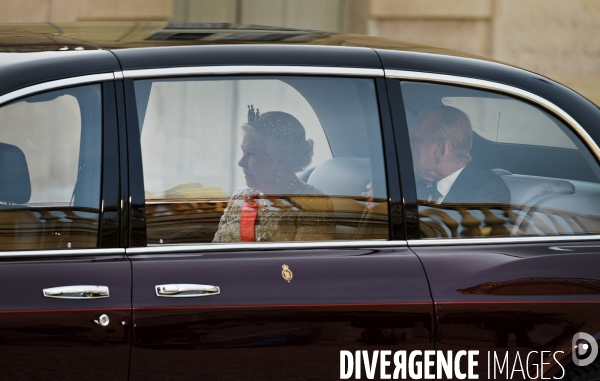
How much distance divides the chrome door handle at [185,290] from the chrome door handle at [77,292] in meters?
0.15

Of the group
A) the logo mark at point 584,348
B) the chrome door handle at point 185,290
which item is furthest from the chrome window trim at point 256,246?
the logo mark at point 584,348

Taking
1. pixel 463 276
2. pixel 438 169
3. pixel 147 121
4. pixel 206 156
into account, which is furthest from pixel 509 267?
pixel 147 121

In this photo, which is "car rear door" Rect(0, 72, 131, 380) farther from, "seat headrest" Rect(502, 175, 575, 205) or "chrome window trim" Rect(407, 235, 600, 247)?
"seat headrest" Rect(502, 175, 575, 205)

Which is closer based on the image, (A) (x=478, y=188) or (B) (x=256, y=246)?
(B) (x=256, y=246)

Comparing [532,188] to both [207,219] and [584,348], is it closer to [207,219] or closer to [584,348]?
[584,348]

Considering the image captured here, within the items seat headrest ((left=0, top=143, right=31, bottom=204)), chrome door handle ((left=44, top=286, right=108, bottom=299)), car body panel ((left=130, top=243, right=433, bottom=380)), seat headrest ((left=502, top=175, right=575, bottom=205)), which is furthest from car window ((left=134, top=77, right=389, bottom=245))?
seat headrest ((left=502, top=175, right=575, bottom=205))

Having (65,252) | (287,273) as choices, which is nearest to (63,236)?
(65,252)

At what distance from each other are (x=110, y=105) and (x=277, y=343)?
2.74 ft

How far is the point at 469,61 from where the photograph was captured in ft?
10.3

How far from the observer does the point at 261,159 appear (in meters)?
2.97

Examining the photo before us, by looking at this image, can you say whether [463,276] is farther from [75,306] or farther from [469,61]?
[75,306]

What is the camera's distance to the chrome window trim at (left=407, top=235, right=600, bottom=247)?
3.00m

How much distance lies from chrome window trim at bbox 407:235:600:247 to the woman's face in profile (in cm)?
49

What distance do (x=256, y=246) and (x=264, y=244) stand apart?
3 centimetres
